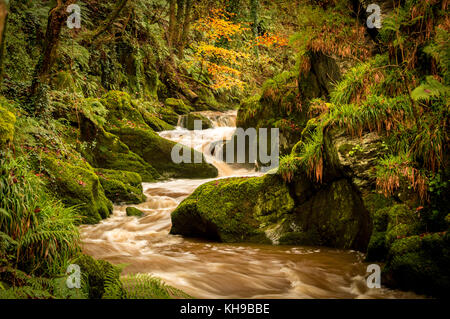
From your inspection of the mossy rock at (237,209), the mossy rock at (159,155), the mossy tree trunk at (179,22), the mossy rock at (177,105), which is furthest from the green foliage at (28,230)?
the mossy tree trunk at (179,22)

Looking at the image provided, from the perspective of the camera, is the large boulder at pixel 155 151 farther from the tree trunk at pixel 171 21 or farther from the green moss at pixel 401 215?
the tree trunk at pixel 171 21

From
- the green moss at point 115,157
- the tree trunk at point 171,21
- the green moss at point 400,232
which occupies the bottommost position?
the green moss at point 400,232

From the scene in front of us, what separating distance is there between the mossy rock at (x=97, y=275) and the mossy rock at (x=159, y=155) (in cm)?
773

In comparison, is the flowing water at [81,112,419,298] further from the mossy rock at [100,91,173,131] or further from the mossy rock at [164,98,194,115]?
the mossy rock at [164,98,194,115]

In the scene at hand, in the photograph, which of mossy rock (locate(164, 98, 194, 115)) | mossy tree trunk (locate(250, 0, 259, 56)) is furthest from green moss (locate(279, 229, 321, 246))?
mossy tree trunk (locate(250, 0, 259, 56))

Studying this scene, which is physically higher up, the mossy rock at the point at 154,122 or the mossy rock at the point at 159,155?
the mossy rock at the point at 154,122

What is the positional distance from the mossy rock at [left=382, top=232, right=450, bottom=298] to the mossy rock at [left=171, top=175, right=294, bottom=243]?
86.3 inches

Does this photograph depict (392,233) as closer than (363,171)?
Yes

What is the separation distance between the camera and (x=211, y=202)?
18.5 feet

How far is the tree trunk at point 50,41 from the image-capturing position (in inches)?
251

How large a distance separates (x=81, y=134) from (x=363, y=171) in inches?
293

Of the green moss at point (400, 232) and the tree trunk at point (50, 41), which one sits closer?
the green moss at point (400, 232)
